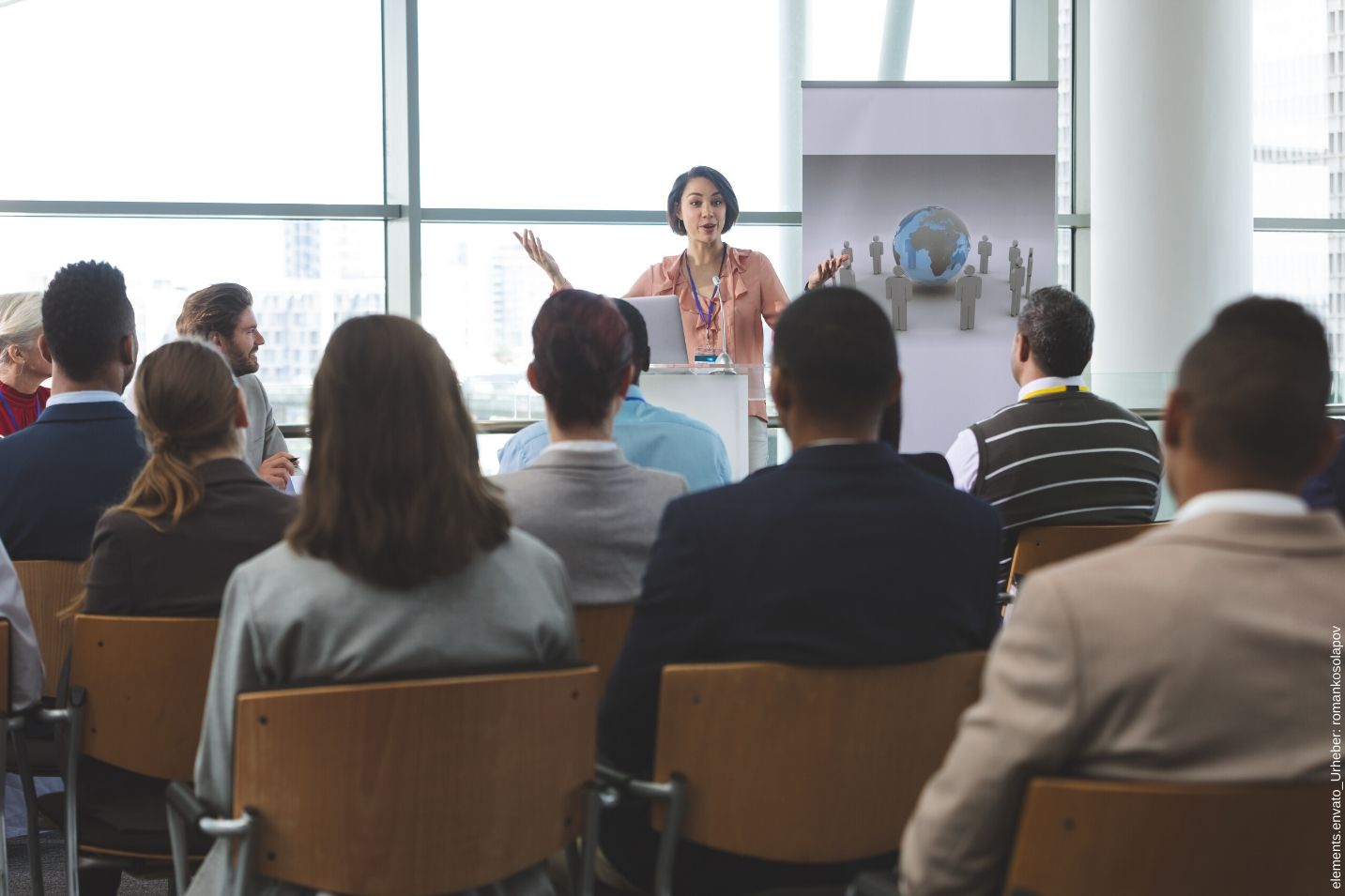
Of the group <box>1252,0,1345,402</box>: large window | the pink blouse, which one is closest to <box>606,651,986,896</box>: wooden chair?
the pink blouse

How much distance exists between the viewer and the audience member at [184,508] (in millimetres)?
2043

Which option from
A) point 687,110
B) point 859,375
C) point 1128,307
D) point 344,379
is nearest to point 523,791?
point 344,379

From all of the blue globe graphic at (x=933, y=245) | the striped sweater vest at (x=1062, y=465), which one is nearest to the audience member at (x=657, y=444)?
the striped sweater vest at (x=1062, y=465)

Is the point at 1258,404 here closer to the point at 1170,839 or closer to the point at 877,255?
the point at 1170,839

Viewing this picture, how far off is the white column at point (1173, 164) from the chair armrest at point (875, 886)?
5.12 m

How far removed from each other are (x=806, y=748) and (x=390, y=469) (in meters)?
0.62

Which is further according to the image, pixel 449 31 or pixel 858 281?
pixel 449 31

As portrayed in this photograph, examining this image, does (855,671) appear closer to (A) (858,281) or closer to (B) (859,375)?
(B) (859,375)

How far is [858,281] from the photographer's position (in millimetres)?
5863

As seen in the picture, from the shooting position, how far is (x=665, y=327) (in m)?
4.45

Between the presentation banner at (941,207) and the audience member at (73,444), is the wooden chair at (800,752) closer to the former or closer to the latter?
the audience member at (73,444)

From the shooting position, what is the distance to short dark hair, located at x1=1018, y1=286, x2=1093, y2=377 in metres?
3.22

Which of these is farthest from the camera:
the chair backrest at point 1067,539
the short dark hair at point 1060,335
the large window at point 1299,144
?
the large window at point 1299,144

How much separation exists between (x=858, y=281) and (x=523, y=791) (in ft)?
15.0
